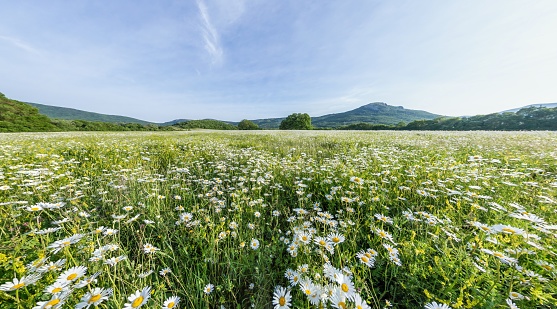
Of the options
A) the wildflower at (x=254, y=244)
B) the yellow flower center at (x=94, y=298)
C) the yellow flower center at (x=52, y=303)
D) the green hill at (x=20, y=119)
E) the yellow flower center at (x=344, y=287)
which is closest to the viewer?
the yellow flower center at (x=52, y=303)

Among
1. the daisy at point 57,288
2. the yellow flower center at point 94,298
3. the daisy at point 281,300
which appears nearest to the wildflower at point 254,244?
the daisy at point 281,300

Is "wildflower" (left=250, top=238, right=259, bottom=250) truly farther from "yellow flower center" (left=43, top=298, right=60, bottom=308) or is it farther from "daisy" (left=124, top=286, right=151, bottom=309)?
"yellow flower center" (left=43, top=298, right=60, bottom=308)

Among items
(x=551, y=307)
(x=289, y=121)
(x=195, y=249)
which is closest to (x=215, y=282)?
(x=195, y=249)

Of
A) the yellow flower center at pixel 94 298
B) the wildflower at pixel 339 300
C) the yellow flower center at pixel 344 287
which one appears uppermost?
the yellow flower center at pixel 94 298

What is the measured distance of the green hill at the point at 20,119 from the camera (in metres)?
54.7

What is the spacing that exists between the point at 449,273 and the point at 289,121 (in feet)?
277

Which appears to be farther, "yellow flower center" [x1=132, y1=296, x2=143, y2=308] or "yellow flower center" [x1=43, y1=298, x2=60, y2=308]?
"yellow flower center" [x1=132, y1=296, x2=143, y2=308]

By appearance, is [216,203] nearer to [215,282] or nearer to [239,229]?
[239,229]

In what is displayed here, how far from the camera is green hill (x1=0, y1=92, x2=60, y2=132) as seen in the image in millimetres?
54737

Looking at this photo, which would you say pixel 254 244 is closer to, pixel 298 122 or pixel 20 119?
pixel 298 122

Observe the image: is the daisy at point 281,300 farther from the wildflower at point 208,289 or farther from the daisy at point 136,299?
the daisy at point 136,299

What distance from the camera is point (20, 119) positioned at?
190 ft

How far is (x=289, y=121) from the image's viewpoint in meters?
84.9

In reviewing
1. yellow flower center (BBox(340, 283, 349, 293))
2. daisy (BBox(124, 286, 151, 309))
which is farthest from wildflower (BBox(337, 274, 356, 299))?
daisy (BBox(124, 286, 151, 309))
